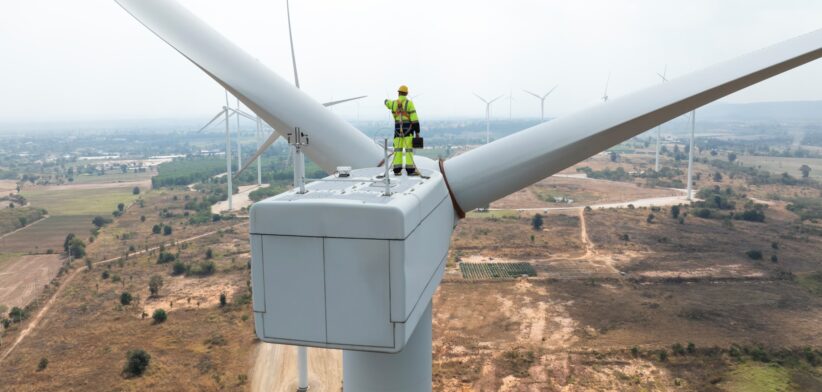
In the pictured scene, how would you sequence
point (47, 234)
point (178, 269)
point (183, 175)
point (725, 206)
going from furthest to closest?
point (183, 175)
point (725, 206)
point (47, 234)
point (178, 269)

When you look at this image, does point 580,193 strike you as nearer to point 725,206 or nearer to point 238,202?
point 725,206

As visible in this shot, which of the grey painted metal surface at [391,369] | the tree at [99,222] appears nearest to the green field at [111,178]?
the tree at [99,222]

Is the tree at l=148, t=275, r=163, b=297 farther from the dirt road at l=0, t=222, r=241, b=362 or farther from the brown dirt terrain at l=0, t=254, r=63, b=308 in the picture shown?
the brown dirt terrain at l=0, t=254, r=63, b=308

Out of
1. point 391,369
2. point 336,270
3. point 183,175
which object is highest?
point 336,270

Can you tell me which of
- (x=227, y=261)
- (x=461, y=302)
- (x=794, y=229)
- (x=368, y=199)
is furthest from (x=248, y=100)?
(x=794, y=229)

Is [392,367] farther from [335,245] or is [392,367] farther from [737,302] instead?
[737,302]

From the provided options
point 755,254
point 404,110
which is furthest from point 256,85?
point 755,254

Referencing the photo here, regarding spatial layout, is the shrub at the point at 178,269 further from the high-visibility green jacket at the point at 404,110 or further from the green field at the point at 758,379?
the high-visibility green jacket at the point at 404,110
